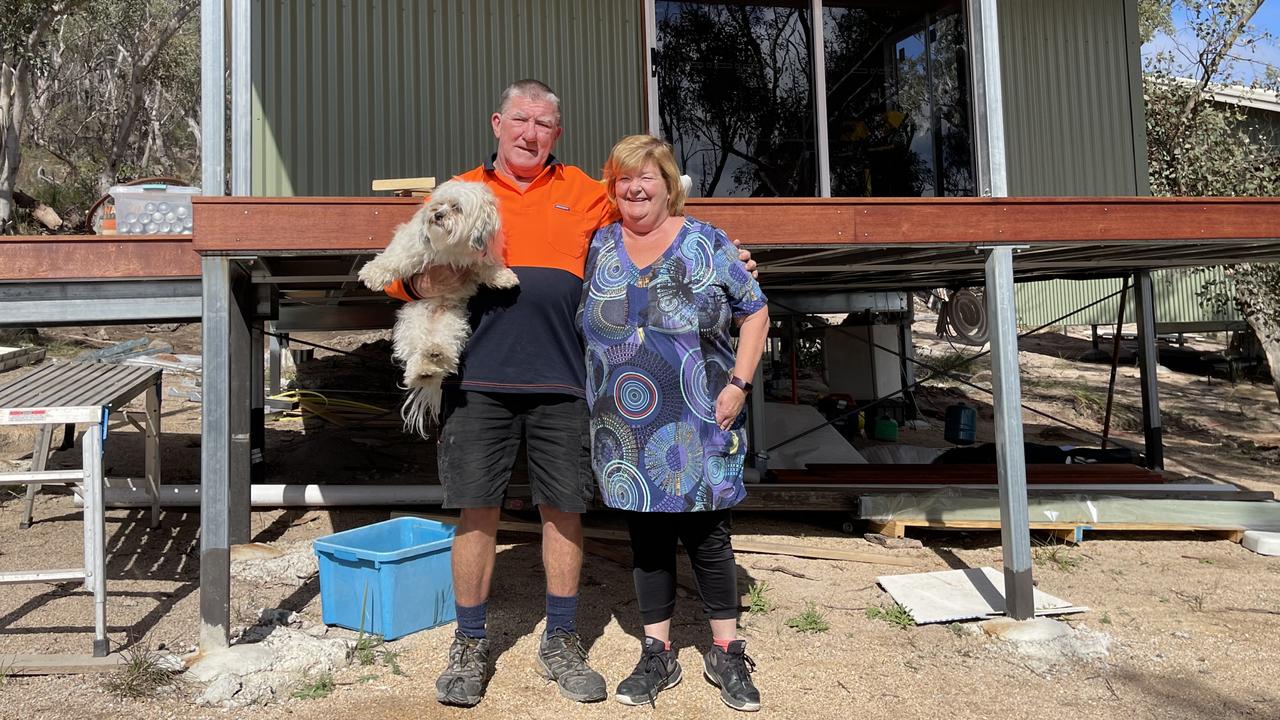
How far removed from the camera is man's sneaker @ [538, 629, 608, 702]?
9.25 feet

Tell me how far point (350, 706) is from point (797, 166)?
5.80m

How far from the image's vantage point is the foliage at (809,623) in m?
3.60

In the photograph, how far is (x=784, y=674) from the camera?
3135mm

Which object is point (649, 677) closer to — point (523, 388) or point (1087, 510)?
point (523, 388)

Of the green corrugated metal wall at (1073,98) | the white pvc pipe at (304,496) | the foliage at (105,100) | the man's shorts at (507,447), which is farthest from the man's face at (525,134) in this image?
the foliage at (105,100)

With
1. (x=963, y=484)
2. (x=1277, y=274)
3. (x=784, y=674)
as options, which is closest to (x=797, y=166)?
(x=963, y=484)

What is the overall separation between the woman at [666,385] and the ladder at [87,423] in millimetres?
1770

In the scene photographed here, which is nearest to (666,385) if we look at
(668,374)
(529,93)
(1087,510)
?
(668,374)

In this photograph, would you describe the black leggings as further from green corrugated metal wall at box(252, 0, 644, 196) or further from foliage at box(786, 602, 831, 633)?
green corrugated metal wall at box(252, 0, 644, 196)

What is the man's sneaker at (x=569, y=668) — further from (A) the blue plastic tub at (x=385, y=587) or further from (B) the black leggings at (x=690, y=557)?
(A) the blue plastic tub at (x=385, y=587)

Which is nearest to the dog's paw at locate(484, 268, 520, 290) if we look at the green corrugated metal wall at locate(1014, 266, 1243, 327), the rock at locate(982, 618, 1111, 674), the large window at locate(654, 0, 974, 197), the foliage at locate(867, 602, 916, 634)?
the foliage at locate(867, 602, 916, 634)

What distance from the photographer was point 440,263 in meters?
2.62

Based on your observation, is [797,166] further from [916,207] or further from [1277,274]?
[1277,274]

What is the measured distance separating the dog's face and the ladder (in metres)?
1.46
